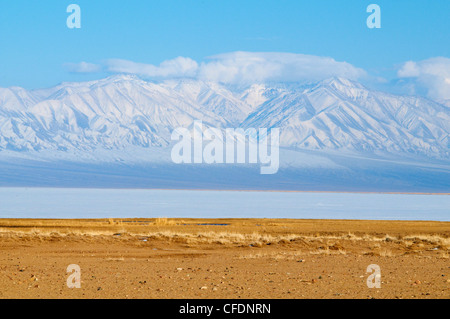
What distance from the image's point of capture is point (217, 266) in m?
20.3

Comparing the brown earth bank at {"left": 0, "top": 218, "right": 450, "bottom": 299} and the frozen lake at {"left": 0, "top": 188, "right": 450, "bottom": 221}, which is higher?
the frozen lake at {"left": 0, "top": 188, "right": 450, "bottom": 221}

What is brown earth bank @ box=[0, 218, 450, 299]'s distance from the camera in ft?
49.7

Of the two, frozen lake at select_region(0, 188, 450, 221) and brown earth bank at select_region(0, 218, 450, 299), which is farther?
frozen lake at select_region(0, 188, 450, 221)

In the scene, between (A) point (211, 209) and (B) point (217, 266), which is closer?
(B) point (217, 266)

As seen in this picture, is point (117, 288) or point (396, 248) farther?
point (396, 248)

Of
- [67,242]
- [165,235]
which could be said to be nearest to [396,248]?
[165,235]

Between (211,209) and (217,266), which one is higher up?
(211,209)

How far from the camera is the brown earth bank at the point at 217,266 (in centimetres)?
1516

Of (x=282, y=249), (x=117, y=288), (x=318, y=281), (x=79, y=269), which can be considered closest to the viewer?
(x=117, y=288)

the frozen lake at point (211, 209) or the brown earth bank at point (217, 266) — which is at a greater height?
the frozen lake at point (211, 209)

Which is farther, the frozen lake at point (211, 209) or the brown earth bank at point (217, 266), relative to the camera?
the frozen lake at point (211, 209)
